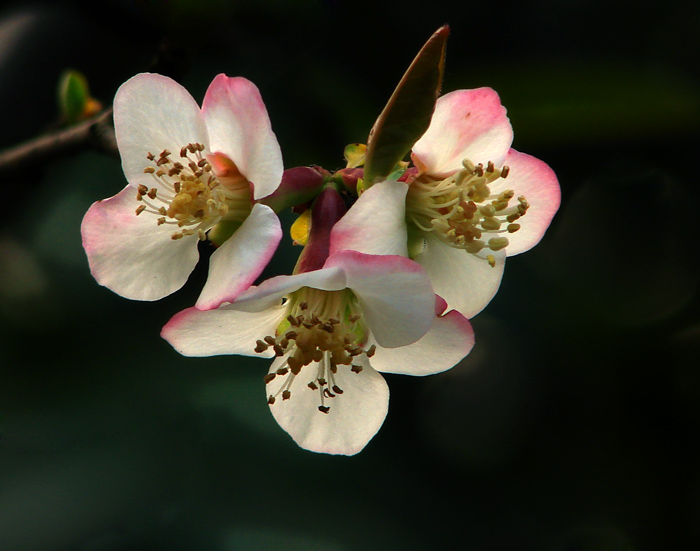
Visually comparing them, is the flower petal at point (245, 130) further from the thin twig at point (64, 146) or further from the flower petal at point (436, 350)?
the thin twig at point (64, 146)

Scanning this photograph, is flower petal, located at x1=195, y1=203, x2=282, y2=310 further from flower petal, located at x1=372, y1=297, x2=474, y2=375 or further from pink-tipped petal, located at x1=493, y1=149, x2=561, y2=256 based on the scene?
pink-tipped petal, located at x1=493, y1=149, x2=561, y2=256

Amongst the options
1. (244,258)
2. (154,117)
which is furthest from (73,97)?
(244,258)

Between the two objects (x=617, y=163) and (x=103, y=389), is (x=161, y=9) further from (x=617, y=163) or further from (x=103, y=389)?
(x=617, y=163)

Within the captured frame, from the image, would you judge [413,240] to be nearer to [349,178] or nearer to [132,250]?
[349,178]

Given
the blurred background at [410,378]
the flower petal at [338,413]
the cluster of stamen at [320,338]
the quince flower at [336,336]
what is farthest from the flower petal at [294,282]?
the blurred background at [410,378]

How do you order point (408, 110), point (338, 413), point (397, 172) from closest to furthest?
point (408, 110) < point (397, 172) < point (338, 413)

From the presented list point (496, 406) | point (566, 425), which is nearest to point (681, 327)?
point (566, 425)
